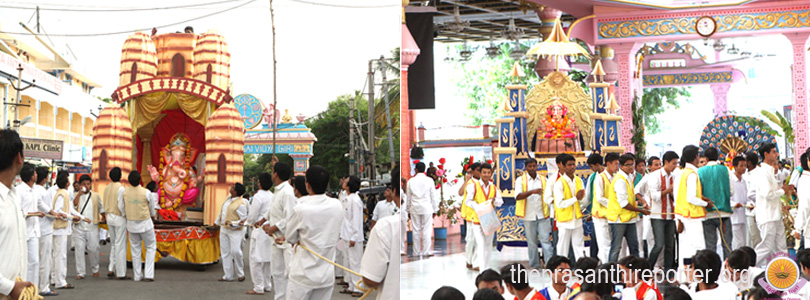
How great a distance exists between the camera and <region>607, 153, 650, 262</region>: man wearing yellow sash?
6.99 meters

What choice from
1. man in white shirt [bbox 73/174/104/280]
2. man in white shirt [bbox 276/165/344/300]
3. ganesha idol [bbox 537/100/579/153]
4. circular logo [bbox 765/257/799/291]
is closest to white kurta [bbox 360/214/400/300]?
man in white shirt [bbox 276/165/344/300]

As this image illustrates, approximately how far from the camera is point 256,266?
Result: 359 centimetres

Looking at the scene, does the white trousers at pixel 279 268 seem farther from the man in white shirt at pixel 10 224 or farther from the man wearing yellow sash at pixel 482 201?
the man wearing yellow sash at pixel 482 201

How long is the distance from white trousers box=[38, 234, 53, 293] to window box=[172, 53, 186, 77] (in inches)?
35.4

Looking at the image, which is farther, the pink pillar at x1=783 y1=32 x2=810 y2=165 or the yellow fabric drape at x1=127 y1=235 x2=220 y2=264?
the pink pillar at x1=783 y1=32 x2=810 y2=165

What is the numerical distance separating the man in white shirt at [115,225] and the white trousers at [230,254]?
411mm

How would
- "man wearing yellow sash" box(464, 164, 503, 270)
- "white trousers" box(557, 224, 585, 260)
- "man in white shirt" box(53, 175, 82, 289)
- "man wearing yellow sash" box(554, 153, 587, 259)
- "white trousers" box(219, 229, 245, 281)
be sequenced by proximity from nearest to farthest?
"man in white shirt" box(53, 175, 82, 289) → "white trousers" box(219, 229, 245, 281) → "man wearing yellow sash" box(554, 153, 587, 259) → "white trousers" box(557, 224, 585, 260) → "man wearing yellow sash" box(464, 164, 503, 270)

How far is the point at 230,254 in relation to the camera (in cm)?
366

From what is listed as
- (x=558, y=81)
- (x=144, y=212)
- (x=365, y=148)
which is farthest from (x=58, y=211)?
(x=558, y=81)

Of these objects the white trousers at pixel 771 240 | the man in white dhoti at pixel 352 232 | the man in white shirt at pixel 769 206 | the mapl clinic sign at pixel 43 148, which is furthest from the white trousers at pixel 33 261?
the white trousers at pixel 771 240

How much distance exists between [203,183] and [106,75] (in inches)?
24.4

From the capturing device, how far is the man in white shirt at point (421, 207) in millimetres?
9312

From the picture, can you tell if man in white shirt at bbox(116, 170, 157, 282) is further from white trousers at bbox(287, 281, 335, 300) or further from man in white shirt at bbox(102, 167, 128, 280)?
white trousers at bbox(287, 281, 335, 300)

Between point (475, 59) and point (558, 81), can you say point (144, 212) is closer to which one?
point (558, 81)
